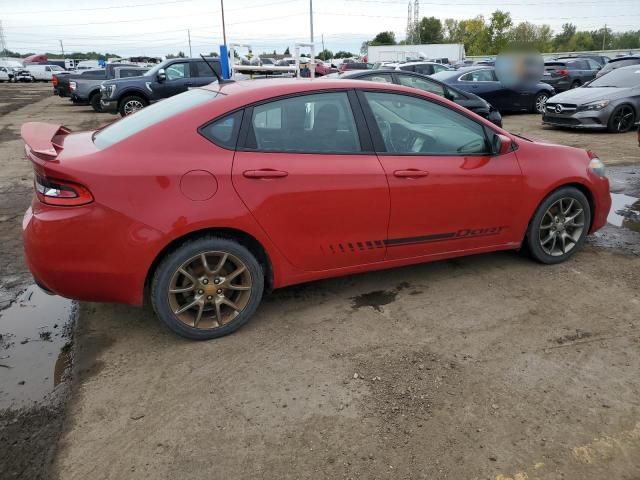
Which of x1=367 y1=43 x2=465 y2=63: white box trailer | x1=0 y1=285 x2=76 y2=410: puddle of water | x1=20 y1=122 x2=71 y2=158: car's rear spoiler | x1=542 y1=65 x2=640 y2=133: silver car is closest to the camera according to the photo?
x1=0 y1=285 x2=76 y2=410: puddle of water

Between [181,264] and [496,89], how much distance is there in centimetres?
1377

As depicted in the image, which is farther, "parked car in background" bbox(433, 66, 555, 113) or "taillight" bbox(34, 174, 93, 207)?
"parked car in background" bbox(433, 66, 555, 113)

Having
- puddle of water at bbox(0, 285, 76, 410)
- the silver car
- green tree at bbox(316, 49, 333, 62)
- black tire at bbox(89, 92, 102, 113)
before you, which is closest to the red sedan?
puddle of water at bbox(0, 285, 76, 410)

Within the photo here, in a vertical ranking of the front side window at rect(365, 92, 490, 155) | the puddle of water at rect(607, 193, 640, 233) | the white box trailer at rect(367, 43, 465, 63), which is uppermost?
the white box trailer at rect(367, 43, 465, 63)

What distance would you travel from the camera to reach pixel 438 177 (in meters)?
3.75

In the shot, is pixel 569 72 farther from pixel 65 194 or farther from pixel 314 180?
pixel 65 194

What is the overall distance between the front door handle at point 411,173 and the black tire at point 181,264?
1.14m

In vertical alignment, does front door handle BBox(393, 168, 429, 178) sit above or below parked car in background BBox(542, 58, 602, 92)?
below

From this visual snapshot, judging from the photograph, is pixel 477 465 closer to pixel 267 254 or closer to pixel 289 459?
pixel 289 459

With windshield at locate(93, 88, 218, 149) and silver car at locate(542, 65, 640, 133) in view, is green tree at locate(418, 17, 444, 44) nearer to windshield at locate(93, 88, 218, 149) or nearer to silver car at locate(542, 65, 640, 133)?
silver car at locate(542, 65, 640, 133)

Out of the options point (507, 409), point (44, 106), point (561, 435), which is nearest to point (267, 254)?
point (507, 409)

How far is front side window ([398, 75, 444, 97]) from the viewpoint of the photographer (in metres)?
9.74

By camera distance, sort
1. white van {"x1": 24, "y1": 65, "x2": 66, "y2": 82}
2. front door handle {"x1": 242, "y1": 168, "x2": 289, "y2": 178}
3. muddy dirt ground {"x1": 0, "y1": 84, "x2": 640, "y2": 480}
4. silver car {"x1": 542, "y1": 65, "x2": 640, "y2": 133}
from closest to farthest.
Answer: muddy dirt ground {"x1": 0, "y1": 84, "x2": 640, "y2": 480} → front door handle {"x1": 242, "y1": 168, "x2": 289, "y2": 178} → silver car {"x1": 542, "y1": 65, "x2": 640, "y2": 133} → white van {"x1": 24, "y1": 65, "x2": 66, "y2": 82}

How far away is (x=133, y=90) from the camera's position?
49.5 ft
